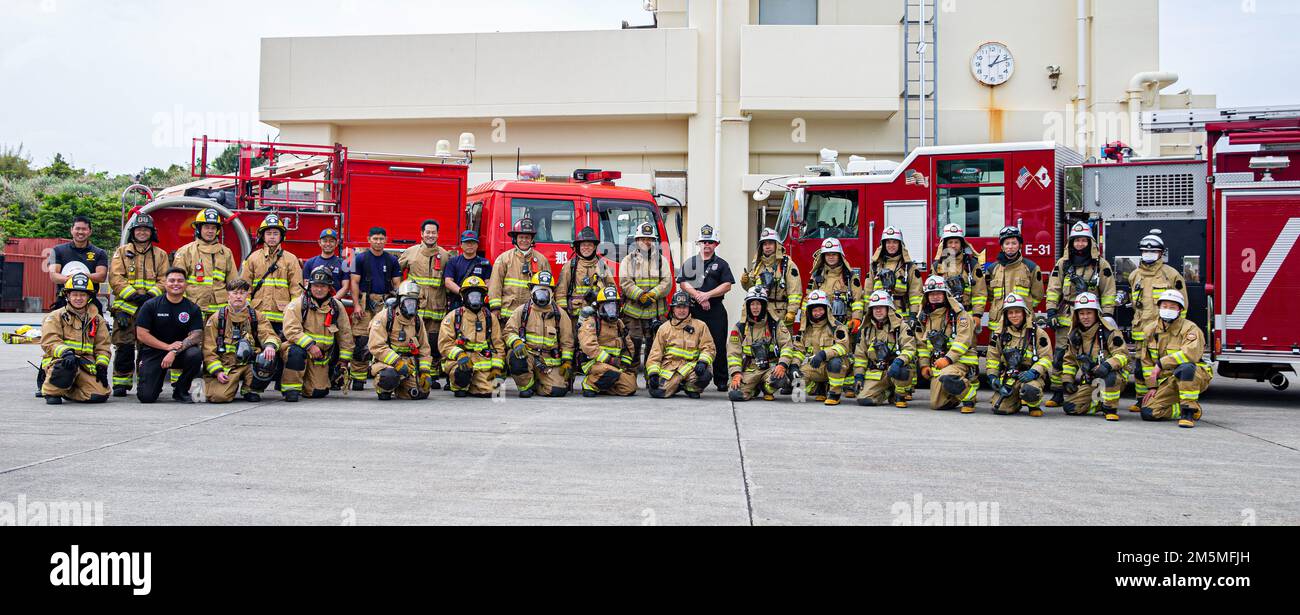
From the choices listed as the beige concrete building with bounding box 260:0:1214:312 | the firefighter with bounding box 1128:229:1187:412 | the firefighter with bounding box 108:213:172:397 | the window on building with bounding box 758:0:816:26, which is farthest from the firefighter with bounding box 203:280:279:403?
the window on building with bounding box 758:0:816:26

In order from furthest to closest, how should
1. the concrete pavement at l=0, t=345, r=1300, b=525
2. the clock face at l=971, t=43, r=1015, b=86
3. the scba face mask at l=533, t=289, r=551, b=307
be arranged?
the clock face at l=971, t=43, r=1015, b=86
the scba face mask at l=533, t=289, r=551, b=307
the concrete pavement at l=0, t=345, r=1300, b=525

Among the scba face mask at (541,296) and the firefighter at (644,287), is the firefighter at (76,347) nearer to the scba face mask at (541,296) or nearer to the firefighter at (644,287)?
the scba face mask at (541,296)

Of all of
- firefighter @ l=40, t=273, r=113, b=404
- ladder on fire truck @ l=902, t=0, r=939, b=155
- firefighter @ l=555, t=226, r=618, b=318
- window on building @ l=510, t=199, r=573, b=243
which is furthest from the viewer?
ladder on fire truck @ l=902, t=0, r=939, b=155

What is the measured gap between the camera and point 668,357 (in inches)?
431

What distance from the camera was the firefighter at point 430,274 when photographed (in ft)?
36.6

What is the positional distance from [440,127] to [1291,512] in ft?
55.9

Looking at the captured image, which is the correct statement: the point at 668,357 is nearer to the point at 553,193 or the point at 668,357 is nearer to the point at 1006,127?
the point at 553,193

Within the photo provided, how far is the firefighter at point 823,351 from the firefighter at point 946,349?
0.80 meters

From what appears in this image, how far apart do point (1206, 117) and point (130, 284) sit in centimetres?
1129

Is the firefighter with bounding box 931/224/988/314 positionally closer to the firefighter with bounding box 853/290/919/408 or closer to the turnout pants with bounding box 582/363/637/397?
the firefighter with bounding box 853/290/919/408

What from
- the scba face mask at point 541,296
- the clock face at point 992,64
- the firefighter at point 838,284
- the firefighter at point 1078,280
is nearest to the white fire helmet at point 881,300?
the firefighter at point 838,284

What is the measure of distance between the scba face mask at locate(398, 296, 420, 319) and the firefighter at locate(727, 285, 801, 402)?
10.9 feet

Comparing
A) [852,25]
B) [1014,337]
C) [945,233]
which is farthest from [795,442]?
[852,25]

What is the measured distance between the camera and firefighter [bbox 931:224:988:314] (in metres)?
11.0
